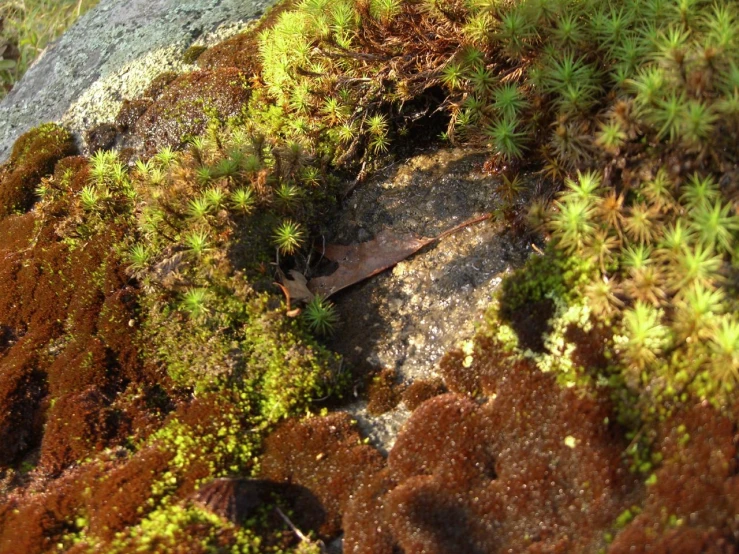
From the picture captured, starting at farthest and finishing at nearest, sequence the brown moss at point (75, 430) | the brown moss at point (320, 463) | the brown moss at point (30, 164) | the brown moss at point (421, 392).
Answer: the brown moss at point (30, 164) → the brown moss at point (75, 430) → the brown moss at point (421, 392) → the brown moss at point (320, 463)

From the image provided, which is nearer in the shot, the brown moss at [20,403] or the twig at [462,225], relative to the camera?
the brown moss at [20,403]

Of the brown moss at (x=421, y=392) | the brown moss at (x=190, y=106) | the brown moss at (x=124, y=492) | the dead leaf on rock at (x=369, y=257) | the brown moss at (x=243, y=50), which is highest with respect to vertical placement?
the brown moss at (x=243, y=50)

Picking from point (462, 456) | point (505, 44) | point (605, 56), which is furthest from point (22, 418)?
point (605, 56)

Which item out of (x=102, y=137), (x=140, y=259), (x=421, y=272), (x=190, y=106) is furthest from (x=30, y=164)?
(x=421, y=272)

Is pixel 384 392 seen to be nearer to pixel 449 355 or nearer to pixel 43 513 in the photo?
pixel 449 355

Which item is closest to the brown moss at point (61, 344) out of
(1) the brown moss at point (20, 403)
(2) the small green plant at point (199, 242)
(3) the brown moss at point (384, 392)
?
(1) the brown moss at point (20, 403)

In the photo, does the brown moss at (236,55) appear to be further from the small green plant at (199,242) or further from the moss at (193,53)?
the small green plant at (199,242)
